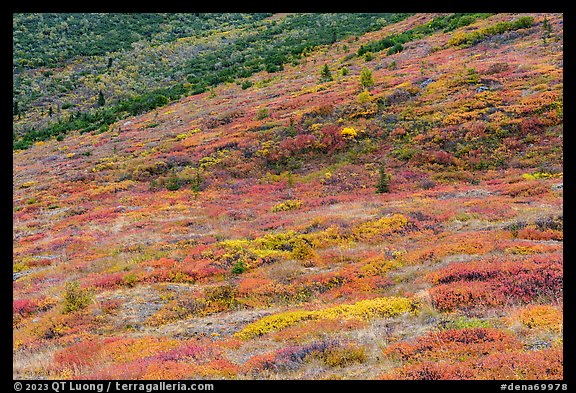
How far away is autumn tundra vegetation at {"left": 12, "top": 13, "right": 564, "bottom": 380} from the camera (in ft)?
24.7

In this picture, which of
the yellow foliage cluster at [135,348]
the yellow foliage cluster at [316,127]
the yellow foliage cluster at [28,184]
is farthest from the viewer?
the yellow foliage cluster at [28,184]

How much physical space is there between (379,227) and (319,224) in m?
2.74

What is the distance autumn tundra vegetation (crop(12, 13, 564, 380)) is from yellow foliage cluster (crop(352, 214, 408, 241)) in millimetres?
102

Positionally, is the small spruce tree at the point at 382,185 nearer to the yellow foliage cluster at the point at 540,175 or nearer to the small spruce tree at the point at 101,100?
the yellow foliage cluster at the point at 540,175

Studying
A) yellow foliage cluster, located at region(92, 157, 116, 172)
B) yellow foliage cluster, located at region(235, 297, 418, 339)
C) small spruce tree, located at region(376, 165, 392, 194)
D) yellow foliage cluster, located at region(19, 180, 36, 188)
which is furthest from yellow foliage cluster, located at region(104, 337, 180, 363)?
yellow foliage cluster, located at region(19, 180, 36, 188)

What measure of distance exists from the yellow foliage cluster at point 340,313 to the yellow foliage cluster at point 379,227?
218 inches

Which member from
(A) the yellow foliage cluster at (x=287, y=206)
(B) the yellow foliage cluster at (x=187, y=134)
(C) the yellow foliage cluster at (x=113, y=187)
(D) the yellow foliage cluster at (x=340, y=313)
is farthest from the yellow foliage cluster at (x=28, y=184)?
(D) the yellow foliage cluster at (x=340, y=313)

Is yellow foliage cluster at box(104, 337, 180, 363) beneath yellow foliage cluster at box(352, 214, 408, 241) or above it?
above

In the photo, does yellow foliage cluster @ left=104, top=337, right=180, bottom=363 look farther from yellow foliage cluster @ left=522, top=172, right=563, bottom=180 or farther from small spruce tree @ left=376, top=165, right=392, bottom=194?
yellow foliage cluster @ left=522, top=172, right=563, bottom=180

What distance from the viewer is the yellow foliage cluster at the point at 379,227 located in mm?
14921

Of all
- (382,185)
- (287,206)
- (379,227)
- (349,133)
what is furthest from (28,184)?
(379,227)

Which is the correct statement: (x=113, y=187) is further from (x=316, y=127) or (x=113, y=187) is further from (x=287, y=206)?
(x=316, y=127)

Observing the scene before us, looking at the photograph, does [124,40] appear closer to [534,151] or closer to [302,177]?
[302,177]
